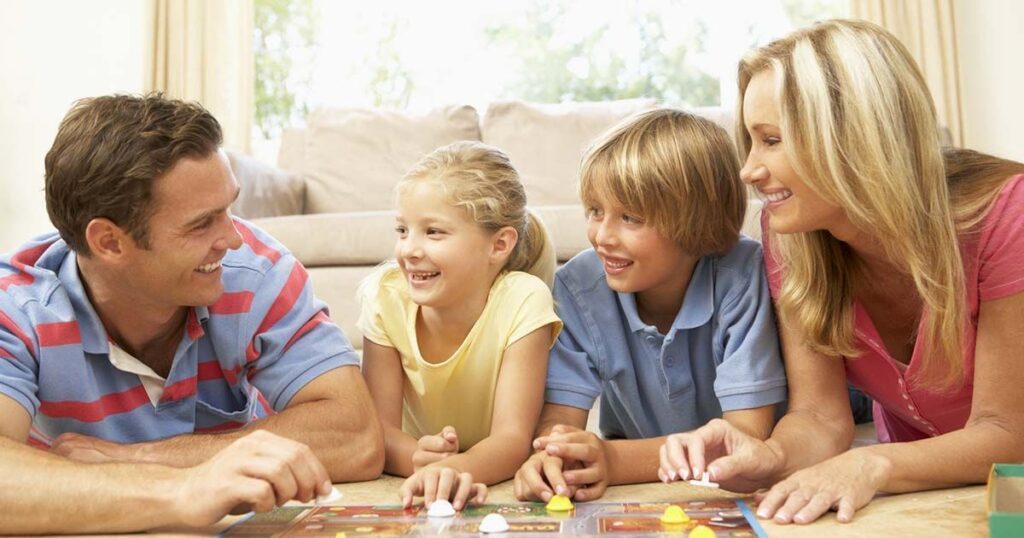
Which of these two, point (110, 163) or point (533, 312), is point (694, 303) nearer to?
point (533, 312)

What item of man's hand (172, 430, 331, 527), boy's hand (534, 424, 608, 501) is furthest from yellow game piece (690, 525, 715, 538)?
man's hand (172, 430, 331, 527)

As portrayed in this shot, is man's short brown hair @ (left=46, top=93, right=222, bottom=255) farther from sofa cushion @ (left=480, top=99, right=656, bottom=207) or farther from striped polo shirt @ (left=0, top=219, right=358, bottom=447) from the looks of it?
sofa cushion @ (left=480, top=99, right=656, bottom=207)

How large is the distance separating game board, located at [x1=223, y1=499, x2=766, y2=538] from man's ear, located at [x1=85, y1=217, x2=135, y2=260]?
0.46 meters

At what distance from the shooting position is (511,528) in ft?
3.86

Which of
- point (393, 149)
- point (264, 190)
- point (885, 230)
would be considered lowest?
point (885, 230)

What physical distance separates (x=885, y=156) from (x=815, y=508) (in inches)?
17.6

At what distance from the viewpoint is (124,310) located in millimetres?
1499

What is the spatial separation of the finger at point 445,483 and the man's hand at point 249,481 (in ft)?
0.60

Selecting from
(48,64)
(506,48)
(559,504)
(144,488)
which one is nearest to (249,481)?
(144,488)

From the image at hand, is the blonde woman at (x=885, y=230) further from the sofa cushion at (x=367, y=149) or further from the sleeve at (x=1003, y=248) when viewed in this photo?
the sofa cushion at (x=367, y=149)

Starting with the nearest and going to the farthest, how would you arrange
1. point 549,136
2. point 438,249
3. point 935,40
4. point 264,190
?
point 438,249, point 264,190, point 549,136, point 935,40

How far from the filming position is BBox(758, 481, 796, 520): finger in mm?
1215

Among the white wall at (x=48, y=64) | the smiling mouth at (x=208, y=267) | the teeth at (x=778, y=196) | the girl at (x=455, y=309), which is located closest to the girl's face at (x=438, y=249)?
the girl at (x=455, y=309)

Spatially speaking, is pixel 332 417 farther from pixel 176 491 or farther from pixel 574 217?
pixel 574 217
